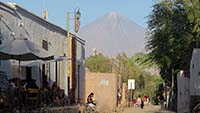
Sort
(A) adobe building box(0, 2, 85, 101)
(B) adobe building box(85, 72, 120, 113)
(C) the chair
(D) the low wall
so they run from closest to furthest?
1. (C) the chair
2. (D) the low wall
3. (A) adobe building box(0, 2, 85, 101)
4. (B) adobe building box(85, 72, 120, 113)

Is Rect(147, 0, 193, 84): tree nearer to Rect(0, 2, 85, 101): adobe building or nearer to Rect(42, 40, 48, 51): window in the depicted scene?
Rect(0, 2, 85, 101): adobe building

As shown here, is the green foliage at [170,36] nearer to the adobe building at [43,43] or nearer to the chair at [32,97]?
the adobe building at [43,43]

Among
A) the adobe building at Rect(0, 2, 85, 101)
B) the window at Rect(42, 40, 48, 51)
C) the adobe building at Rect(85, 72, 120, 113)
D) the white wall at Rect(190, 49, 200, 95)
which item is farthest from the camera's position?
the adobe building at Rect(85, 72, 120, 113)

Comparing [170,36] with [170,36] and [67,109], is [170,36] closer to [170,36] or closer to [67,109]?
A: [170,36]

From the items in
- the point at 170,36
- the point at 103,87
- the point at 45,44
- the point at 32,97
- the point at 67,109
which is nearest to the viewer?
the point at 32,97

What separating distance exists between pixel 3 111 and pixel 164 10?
31004 millimetres

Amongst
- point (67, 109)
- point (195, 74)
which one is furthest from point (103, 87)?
point (67, 109)

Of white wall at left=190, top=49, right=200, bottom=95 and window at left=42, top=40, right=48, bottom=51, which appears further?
white wall at left=190, top=49, right=200, bottom=95

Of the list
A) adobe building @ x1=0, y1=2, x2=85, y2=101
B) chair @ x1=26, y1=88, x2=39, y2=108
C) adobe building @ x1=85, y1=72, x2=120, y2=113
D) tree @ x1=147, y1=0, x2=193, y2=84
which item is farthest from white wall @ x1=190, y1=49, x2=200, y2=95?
chair @ x1=26, y1=88, x2=39, y2=108

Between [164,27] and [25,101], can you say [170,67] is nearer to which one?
[164,27]

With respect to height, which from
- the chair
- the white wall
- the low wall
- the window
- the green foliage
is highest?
the green foliage

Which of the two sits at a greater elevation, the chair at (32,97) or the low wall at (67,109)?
the chair at (32,97)

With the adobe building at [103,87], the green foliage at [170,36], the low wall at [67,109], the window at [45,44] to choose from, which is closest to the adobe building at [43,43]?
the window at [45,44]

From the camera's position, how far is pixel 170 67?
4641 cm
